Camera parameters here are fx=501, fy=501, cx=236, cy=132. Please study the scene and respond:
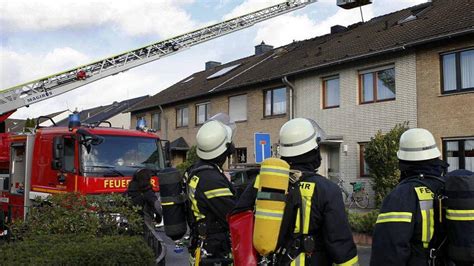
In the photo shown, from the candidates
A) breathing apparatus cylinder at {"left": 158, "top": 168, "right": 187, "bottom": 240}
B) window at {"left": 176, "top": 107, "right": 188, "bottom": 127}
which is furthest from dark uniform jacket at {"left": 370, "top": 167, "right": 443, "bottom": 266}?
window at {"left": 176, "top": 107, "right": 188, "bottom": 127}

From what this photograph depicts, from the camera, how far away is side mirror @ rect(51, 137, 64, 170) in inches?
336

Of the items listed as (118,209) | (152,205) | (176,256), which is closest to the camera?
(118,209)

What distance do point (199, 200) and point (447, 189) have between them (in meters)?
1.72

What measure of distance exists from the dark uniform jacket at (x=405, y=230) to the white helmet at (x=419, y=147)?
22 centimetres

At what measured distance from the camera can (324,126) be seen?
62.1 ft

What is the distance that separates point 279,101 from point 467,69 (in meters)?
8.33

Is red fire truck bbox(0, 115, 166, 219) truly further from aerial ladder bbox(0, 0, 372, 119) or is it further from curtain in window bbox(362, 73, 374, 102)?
curtain in window bbox(362, 73, 374, 102)

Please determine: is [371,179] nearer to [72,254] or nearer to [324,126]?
[324,126]

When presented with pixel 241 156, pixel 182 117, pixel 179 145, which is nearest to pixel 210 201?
pixel 241 156

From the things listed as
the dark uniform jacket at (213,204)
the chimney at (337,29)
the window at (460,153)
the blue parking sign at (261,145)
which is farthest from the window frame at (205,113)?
the dark uniform jacket at (213,204)

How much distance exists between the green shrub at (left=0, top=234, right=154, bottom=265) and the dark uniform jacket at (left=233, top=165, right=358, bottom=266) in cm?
260

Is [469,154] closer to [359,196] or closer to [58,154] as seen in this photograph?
[359,196]

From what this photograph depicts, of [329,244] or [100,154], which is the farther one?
[100,154]

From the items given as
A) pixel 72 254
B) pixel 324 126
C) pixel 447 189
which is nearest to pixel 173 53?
pixel 324 126
